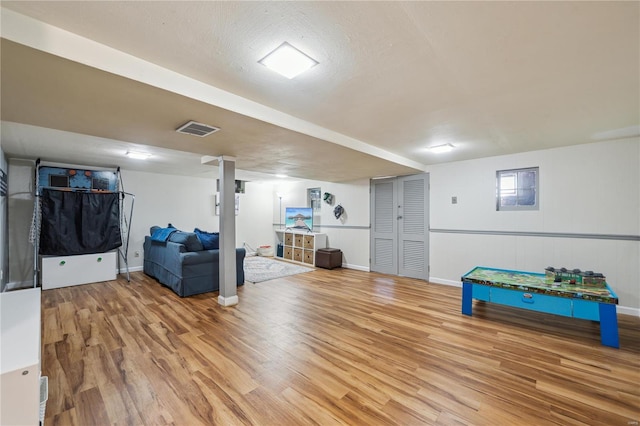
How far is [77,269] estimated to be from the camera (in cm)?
480

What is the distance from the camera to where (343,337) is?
2781 millimetres

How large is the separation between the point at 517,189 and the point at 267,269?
502cm

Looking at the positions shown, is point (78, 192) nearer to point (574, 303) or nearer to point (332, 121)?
point (332, 121)

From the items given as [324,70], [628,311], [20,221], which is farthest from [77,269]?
[628,311]

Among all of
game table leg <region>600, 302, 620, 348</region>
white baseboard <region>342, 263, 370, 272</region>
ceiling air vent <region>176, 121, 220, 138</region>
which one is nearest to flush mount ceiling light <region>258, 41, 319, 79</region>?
ceiling air vent <region>176, 121, 220, 138</region>

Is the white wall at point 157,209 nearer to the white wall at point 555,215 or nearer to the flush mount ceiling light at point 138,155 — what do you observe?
A: the flush mount ceiling light at point 138,155

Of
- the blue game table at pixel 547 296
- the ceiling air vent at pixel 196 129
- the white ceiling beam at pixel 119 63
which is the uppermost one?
the white ceiling beam at pixel 119 63

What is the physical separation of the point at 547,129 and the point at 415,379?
3048 millimetres

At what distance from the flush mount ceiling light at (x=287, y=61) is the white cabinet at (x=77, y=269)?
5411 mm

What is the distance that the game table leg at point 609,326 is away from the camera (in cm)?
255

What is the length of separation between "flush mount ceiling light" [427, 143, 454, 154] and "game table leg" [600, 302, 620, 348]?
235 centimetres

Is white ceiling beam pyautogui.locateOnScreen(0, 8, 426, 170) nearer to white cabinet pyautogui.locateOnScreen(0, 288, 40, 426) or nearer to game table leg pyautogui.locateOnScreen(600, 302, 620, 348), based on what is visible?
white cabinet pyautogui.locateOnScreen(0, 288, 40, 426)

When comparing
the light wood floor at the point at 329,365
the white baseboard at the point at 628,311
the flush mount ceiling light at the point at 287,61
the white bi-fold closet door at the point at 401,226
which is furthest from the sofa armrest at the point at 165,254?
the white baseboard at the point at 628,311

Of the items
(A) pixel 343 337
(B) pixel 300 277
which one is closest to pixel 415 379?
(A) pixel 343 337
